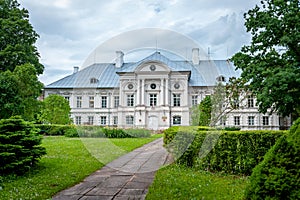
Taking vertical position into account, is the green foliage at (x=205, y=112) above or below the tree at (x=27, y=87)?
below

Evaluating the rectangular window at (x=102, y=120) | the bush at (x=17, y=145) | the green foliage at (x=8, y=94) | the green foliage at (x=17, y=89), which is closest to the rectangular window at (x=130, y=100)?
the rectangular window at (x=102, y=120)

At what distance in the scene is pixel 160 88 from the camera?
3831 cm

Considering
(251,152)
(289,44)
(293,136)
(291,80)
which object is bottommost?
(251,152)

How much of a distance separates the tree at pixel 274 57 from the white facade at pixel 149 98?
1566 centimetres

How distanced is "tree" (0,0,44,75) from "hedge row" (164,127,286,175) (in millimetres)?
19889

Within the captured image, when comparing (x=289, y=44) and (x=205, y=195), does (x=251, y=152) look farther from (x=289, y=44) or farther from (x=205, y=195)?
(x=289, y=44)

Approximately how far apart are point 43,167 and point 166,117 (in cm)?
2895

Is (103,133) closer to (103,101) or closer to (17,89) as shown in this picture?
(17,89)

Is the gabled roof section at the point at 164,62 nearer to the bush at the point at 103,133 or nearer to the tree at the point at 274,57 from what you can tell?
the bush at the point at 103,133

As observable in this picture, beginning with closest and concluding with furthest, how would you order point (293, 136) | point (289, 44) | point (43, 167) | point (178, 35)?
point (293, 136)
point (43, 167)
point (178, 35)
point (289, 44)

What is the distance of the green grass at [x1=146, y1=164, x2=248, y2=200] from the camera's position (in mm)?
5109

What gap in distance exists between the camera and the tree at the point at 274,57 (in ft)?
54.5

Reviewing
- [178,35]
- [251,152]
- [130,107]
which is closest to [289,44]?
[178,35]

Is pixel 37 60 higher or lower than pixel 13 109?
higher
